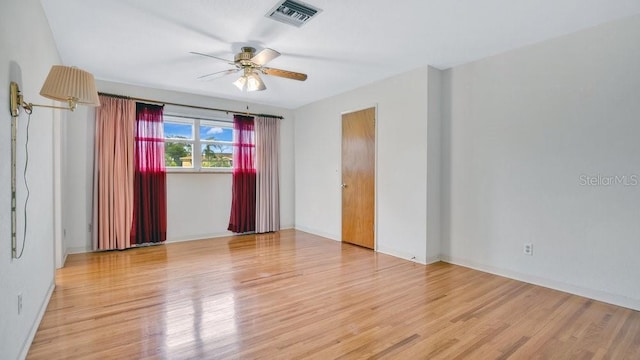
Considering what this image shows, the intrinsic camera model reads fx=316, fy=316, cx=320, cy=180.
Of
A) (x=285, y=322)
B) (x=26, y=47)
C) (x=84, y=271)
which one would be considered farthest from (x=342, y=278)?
(x=26, y=47)

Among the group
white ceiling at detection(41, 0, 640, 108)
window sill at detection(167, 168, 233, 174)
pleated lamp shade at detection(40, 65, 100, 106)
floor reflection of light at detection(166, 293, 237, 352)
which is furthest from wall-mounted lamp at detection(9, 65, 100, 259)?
window sill at detection(167, 168, 233, 174)

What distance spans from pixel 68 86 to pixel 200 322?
1.81 m

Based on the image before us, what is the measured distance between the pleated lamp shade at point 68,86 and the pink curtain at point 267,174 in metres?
3.81

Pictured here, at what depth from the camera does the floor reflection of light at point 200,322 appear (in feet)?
6.89

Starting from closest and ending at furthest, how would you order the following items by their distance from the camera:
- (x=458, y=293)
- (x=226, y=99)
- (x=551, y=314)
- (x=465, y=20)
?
(x=551, y=314), (x=465, y=20), (x=458, y=293), (x=226, y=99)

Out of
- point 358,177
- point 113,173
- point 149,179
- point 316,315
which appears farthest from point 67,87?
point 358,177

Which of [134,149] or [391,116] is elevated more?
[391,116]

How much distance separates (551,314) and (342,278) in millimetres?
1815

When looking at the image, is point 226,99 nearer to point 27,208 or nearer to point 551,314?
point 27,208

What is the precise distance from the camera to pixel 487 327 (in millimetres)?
2299

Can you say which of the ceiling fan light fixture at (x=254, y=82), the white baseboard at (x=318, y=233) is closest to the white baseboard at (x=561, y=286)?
the white baseboard at (x=318, y=233)

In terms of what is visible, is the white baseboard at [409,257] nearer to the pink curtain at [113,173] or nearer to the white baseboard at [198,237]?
the white baseboard at [198,237]

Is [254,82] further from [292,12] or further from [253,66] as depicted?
[292,12]

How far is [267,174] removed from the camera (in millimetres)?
5891
